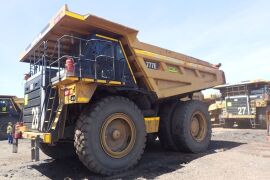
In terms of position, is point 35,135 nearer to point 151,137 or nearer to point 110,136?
point 110,136

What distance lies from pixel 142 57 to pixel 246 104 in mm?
12261

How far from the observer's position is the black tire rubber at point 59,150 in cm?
787

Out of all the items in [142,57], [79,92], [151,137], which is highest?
[142,57]

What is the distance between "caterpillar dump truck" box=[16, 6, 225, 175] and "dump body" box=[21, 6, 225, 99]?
21 mm

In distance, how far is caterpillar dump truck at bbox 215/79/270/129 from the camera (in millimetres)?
17047

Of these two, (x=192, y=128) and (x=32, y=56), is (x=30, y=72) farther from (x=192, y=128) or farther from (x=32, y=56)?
(x=192, y=128)

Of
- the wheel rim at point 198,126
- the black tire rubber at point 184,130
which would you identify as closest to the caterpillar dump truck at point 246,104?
the wheel rim at point 198,126

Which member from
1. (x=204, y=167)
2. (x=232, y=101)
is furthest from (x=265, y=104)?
(x=204, y=167)

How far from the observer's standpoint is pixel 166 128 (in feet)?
27.3

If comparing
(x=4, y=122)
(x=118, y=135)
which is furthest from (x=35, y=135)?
(x=4, y=122)

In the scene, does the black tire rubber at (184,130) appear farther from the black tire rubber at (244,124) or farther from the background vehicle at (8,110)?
the background vehicle at (8,110)

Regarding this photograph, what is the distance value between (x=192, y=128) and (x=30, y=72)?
4.59 metres

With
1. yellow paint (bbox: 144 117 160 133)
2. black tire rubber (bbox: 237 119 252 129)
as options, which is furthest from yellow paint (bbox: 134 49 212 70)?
black tire rubber (bbox: 237 119 252 129)

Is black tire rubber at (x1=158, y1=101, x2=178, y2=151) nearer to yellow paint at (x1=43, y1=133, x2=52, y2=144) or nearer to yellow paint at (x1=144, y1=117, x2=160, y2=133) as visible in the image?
yellow paint at (x1=144, y1=117, x2=160, y2=133)
